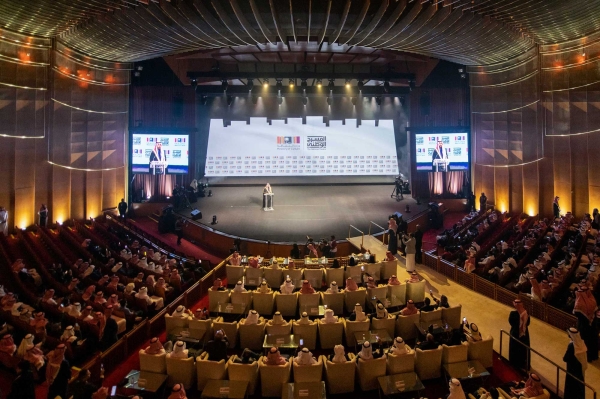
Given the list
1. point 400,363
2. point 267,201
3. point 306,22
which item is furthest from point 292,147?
point 400,363

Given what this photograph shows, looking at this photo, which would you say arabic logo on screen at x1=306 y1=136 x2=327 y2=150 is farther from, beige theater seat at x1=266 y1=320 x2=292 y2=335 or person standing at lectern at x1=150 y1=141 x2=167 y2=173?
beige theater seat at x1=266 y1=320 x2=292 y2=335

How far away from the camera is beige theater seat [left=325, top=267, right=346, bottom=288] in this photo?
9.96 meters

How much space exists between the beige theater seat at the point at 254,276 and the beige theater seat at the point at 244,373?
3959 millimetres

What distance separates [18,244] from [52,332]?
5.58 metres

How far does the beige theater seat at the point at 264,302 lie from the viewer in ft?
28.0

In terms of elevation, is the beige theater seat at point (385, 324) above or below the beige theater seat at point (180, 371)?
above

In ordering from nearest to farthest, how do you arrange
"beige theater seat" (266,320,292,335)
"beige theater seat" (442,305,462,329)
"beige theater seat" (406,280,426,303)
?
1. "beige theater seat" (266,320,292,335)
2. "beige theater seat" (442,305,462,329)
3. "beige theater seat" (406,280,426,303)

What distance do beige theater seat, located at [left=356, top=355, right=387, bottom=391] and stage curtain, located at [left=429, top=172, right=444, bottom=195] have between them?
16.1m

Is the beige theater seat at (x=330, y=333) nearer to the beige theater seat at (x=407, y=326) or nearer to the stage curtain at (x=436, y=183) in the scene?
the beige theater seat at (x=407, y=326)

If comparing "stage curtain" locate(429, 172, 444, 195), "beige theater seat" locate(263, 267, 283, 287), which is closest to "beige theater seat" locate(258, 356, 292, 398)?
"beige theater seat" locate(263, 267, 283, 287)

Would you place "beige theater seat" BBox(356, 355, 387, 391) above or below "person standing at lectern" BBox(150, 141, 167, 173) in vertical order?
below

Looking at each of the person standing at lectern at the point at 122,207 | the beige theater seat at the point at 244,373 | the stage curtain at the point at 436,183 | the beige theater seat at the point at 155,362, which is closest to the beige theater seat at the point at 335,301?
the beige theater seat at the point at 244,373

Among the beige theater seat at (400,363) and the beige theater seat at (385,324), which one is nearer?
the beige theater seat at (400,363)

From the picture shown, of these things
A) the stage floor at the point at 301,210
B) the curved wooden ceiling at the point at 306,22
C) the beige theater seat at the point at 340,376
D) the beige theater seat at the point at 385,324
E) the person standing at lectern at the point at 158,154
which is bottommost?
the beige theater seat at the point at 340,376
